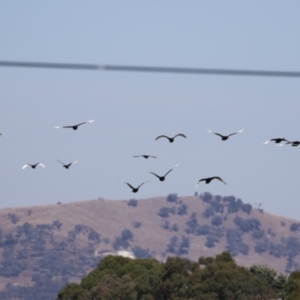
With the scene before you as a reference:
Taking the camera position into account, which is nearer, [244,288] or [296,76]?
[296,76]

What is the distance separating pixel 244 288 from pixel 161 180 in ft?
467

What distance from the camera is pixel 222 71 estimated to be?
28.5 m

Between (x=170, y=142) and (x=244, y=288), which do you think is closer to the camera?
(x=170, y=142)

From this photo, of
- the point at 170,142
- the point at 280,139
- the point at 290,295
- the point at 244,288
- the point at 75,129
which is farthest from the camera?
the point at 244,288

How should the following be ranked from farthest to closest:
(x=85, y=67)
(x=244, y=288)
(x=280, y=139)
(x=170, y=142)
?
1. (x=244, y=288)
2. (x=170, y=142)
3. (x=280, y=139)
4. (x=85, y=67)

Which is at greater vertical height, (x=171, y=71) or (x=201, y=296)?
(x=171, y=71)

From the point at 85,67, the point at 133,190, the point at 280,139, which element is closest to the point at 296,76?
the point at 85,67

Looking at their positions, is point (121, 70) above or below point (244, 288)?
above

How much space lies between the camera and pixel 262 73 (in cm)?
2903

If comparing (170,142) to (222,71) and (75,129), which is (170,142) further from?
(222,71)

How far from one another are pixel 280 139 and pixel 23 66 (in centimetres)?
2437

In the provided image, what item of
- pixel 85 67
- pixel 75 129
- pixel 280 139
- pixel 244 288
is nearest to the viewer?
pixel 85 67

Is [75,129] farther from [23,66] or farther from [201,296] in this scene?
[201,296]

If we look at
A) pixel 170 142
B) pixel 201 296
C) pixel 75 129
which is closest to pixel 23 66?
pixel 75 129
